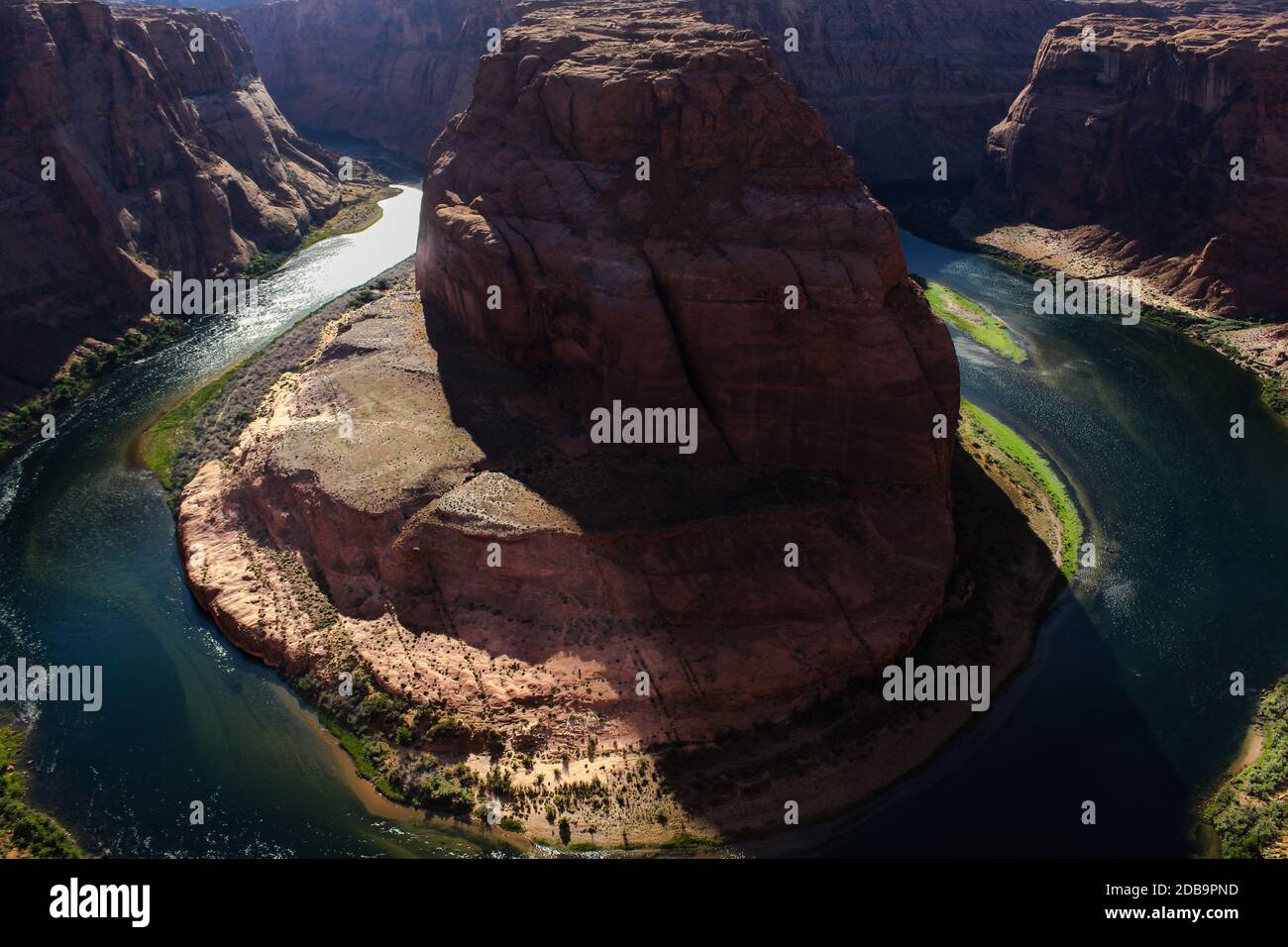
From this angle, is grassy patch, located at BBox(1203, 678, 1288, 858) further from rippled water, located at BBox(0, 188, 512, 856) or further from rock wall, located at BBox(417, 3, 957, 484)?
rippled water, located at BBox(0, 188, 512, 856)

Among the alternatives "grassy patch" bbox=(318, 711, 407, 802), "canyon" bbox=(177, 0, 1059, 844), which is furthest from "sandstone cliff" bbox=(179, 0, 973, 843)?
"grassy patch" bbox=(318, 711, 407, 802)

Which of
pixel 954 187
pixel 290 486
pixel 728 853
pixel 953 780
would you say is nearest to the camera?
pixel 728 853

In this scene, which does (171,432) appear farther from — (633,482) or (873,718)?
(873,718)

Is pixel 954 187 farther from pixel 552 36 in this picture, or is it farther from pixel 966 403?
pixel 552 36

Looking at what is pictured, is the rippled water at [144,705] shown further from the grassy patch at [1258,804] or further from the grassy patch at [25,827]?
the grassy patch at [1258,804]

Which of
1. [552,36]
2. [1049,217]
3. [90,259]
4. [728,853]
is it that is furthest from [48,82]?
[1049,217]

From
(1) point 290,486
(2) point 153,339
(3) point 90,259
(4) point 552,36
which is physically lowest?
(1) point 290,486

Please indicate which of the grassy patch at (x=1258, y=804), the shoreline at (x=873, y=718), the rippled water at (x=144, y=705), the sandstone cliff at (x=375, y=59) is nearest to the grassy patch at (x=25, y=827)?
the rippled water at (x=144, y=705)

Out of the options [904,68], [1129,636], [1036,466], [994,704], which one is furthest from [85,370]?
[904,68]
